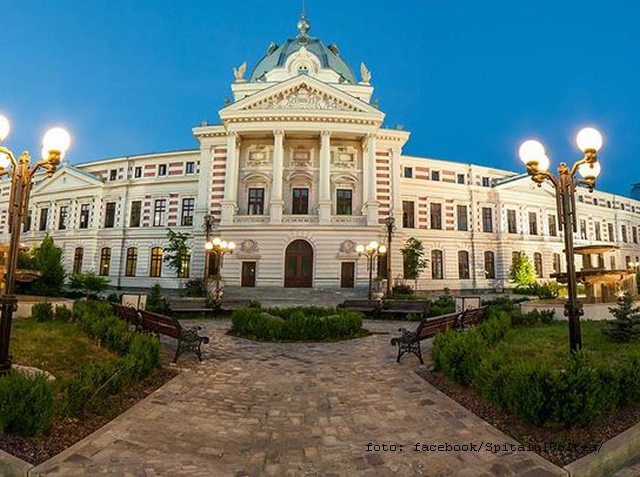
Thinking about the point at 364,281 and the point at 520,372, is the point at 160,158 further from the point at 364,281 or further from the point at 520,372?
the point at 520,372

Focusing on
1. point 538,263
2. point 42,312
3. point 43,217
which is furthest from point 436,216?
point 43,217

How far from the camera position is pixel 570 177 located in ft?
21.9

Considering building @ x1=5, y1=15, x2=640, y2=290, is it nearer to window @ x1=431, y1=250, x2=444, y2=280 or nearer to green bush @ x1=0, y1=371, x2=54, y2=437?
window @ x1=431, y1=250, x2=444, y2=280

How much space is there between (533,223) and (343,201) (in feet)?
69.1

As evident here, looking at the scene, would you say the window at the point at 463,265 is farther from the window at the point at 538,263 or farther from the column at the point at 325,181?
the column at the point at 325,181

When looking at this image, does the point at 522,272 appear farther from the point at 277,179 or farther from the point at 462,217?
the point at 277,179

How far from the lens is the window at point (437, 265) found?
32594mm

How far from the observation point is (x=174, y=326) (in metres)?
8.17

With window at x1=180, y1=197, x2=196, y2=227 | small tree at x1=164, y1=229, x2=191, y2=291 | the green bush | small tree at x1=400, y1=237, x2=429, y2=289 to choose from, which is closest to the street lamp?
the green bush

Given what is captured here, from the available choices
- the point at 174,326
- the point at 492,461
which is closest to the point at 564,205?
the point at 492,461

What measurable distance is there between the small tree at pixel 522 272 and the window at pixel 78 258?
40.9 m

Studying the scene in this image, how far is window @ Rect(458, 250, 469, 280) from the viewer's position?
3338 centimetres

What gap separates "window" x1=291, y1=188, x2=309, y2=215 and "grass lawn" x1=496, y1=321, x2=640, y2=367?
69.8 ft

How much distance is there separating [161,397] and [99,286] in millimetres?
20082
